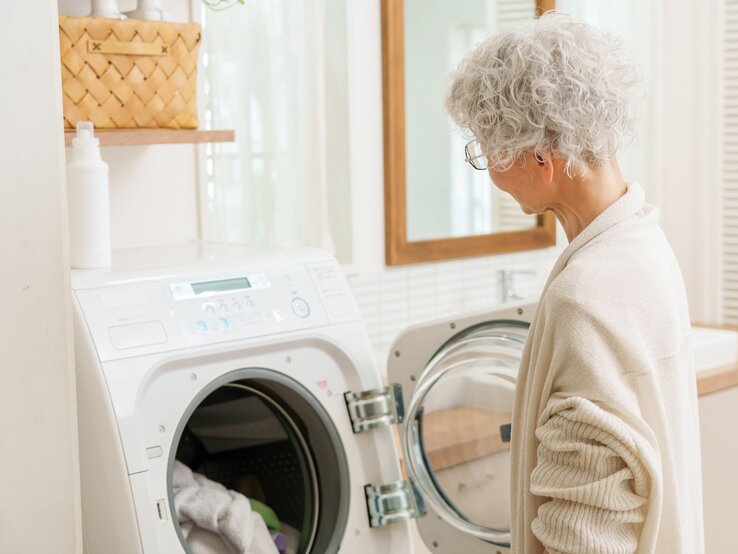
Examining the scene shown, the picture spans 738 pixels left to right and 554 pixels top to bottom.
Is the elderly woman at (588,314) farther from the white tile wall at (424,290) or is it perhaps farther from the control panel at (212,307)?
the white tile wall at (424,290)

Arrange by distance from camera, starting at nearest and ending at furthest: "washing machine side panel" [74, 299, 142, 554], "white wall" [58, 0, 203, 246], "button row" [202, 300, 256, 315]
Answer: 1. "washing machine side panel" [74, 299, 142, 554]
2. "button row" [202, 300, 256, 315]
3. "white wall" [58, 0, 203, 246]

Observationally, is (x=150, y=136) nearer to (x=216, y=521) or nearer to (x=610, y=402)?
(x=216, y=521)

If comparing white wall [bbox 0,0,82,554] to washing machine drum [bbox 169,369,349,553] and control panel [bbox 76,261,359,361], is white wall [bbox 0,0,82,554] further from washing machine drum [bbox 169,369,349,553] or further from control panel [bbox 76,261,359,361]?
washing machine drum [bbox 169,369,349,553]

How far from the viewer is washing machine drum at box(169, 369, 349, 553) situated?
1995 millimetres

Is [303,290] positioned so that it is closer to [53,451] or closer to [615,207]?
[53,451]

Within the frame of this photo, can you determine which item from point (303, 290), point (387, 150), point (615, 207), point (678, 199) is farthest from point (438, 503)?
point (678, 199)

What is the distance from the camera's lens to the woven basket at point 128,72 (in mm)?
2037

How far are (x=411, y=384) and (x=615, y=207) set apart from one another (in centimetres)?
89

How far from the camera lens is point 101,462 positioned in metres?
1.68

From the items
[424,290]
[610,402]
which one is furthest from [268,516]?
[424,290]

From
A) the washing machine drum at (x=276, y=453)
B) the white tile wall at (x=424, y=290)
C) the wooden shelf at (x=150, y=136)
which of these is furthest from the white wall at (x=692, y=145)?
the washing machine drum at (x=276, y=453)

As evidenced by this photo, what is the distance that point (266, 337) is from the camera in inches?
75.0

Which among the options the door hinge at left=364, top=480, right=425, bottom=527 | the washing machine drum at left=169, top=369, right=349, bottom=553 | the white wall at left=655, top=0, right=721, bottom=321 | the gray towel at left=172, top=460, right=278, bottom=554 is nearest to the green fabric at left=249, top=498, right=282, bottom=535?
the washing machine drum at left=169, top=369, right=349, bottom=553

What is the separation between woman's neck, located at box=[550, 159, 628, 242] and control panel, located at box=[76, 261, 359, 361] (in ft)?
2.19
